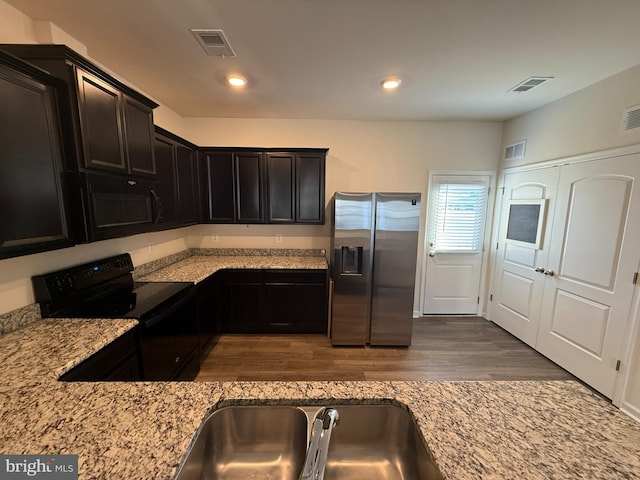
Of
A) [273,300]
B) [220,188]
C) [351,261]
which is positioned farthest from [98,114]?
[351,261]

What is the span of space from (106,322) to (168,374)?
68 cm

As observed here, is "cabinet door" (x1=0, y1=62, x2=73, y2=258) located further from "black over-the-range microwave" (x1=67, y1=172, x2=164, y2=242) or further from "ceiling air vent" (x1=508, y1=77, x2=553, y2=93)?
"ceiling air vent" (x1=508, y1=77, x2=553, y2=93)

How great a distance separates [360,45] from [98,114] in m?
1.79

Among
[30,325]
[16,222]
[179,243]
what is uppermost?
[16,222]

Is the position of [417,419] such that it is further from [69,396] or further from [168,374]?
[168,374]

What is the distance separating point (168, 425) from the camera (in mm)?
784

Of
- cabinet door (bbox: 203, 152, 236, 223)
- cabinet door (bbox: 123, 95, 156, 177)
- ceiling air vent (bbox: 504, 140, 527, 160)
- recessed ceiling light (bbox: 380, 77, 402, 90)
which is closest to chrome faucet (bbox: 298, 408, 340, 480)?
cabinet door (bbox: 123, 95, 156, 177)

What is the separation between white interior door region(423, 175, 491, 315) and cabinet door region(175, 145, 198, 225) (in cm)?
314

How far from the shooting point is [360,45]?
1.86m

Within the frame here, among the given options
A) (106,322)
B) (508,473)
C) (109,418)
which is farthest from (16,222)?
(508,473)

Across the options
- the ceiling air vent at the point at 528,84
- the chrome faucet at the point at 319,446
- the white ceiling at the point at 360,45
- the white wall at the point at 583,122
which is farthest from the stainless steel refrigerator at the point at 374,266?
the chrome faucet at the point at 319,446

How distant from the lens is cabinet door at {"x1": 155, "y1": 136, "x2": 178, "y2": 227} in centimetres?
246

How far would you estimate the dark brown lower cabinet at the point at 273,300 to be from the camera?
3.20m

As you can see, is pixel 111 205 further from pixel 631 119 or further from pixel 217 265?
pixel 631 119
